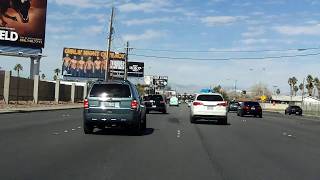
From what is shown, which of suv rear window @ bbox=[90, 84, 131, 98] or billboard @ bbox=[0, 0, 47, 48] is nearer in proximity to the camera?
suv rear window @ bbox=[90, 84, 131, 98]

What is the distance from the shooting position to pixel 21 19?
62.4m

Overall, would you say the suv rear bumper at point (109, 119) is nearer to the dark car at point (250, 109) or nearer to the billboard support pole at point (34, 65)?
the dark car at point (250, 109)

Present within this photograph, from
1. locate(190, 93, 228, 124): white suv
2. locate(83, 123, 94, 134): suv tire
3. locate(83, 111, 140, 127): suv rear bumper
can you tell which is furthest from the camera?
locate(190, 93, 228, 124): white suv

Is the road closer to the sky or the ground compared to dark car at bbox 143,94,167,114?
closer to the ground

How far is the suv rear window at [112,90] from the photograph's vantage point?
19.6 metres

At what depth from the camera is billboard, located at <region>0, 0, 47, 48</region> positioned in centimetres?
6228

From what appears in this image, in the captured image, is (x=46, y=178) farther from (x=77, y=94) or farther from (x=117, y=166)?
(x=77, y=94)

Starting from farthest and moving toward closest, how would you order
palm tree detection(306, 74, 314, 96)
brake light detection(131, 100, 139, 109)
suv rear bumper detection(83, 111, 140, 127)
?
1. palm tree detection(306, 74, 314, 96)
2. brake light detection(131, 100, 139, 109)
3. suv rear bumper detection(83, 111, 140, 127)

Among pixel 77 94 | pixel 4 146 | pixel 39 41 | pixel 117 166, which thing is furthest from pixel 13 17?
pixel 117 166

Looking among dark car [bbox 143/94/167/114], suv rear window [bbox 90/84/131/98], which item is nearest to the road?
suv rear window [bbox 90/84/131/98]

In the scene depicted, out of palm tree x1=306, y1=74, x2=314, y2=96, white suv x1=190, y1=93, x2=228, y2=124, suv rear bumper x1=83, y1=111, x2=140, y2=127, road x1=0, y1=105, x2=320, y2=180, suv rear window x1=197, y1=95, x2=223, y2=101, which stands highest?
palm tree x1=306, y1=74, x2=314, y2=96

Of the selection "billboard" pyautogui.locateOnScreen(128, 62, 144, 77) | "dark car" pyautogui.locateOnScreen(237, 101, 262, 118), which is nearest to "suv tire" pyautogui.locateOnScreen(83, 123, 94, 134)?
"dark car" pyautogui.locateOnScreen(237, 101, 262, 118)

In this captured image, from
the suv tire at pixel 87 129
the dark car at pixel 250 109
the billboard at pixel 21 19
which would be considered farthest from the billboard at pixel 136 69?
the suv tire at pixel 87 129

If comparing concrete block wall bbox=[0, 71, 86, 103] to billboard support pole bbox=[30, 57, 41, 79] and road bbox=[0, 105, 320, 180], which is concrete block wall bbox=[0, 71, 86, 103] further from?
road bbox=[0, 105, 320, 180]
